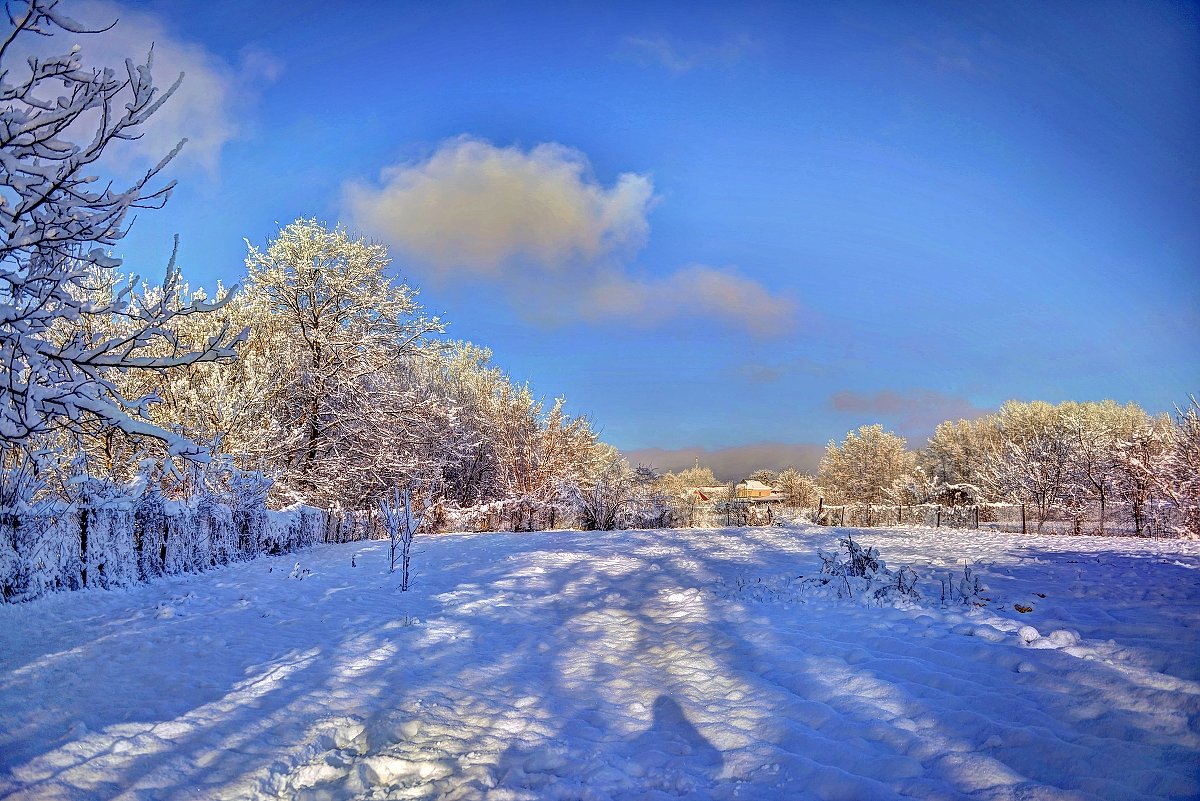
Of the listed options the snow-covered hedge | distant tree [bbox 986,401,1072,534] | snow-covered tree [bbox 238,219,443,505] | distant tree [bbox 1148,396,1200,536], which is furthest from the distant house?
the snow-covered hedge

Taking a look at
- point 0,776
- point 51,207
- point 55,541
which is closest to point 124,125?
point 51,207

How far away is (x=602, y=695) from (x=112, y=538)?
8123mm

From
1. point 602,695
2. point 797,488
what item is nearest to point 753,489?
point 797,488

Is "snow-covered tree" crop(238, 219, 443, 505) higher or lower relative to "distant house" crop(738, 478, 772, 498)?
higher

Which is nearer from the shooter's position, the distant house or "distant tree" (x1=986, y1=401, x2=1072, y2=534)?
"distant tree" (x1=986, y1=401, x2=1072, y2=534)

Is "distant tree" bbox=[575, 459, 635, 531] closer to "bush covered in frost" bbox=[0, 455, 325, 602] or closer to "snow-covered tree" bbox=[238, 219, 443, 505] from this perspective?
"snow-covered tree" bbox=[238, 219, 443, 505]

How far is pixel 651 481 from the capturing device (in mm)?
32406

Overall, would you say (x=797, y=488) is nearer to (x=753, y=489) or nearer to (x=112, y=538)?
(x=753, y=489)

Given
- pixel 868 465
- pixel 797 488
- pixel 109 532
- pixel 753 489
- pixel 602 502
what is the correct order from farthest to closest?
pixel 753 489
pixel 797 488
pixel 868 465
pixel 602 502
pixel 109 532

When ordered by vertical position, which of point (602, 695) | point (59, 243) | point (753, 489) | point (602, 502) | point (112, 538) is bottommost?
point (753, 489)

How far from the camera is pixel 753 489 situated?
98.8m

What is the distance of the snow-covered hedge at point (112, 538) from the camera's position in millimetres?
7242

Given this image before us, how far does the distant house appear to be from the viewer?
90.0 meters

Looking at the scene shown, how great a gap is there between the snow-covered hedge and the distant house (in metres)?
82.0
